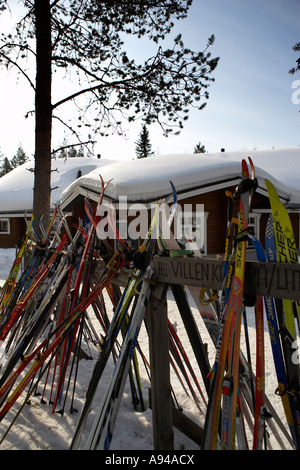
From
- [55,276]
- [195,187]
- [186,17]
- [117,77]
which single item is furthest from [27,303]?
[195,187]

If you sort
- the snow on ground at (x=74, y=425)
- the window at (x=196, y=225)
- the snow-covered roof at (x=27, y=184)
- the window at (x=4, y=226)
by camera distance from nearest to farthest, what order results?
the snow on ground at (x=74, y=425)
the window at (x=196, y=225)
the snow-covered roof at (x=27, y=184)
the window at (x=4, y=226)

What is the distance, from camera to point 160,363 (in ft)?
7.72

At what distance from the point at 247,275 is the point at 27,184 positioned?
25020 mm

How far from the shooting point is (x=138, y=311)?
7.45 feet

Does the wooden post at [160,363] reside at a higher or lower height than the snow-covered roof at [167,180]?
lower

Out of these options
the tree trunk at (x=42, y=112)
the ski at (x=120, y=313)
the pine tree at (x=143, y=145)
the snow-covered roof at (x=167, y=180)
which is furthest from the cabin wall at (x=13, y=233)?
the pine tree at (x=143, y=145)

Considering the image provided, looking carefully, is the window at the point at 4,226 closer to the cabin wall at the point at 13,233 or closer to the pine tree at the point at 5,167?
the cabin wall at the point at 13,233

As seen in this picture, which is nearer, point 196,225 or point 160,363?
point 160,363

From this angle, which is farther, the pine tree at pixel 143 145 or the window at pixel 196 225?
the pine tree at pixel 143 145

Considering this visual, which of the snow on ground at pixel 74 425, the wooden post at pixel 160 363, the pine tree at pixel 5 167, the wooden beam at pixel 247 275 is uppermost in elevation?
the pine tree at pixel 5 167

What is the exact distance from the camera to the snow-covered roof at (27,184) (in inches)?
861

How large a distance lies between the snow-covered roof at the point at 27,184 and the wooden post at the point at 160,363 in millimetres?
18170

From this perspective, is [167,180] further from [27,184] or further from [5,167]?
[5,167]

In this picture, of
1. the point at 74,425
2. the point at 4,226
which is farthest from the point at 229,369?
the point at 4,226
